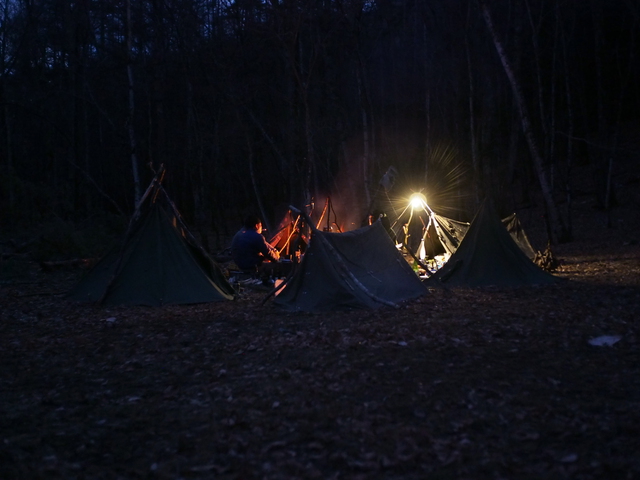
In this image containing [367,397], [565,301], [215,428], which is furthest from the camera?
[565,301]

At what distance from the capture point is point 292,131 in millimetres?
25188

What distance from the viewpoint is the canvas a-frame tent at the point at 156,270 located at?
468 inches

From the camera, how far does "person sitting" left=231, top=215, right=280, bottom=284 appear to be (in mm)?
13922

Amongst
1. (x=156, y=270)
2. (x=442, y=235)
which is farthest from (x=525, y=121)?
(x=156, y=270)

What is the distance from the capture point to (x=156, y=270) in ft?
39.8

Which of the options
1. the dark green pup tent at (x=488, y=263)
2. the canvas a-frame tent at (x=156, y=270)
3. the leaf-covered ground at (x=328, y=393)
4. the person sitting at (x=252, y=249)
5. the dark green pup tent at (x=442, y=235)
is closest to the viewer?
the leaf-covered ground at (x=328, y=393)

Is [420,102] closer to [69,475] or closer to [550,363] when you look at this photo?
[550,363]

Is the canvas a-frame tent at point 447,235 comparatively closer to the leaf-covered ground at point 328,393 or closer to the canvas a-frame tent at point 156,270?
the leaf-covered ground at point 328,393

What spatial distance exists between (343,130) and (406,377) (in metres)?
28.3

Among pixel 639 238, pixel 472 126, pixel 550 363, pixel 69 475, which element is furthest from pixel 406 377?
pixel 472 126

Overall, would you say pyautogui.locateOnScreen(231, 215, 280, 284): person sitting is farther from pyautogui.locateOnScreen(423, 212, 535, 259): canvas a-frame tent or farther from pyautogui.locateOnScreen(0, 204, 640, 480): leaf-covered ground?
pyautogui.locateOnScreen(423, 212, 535, 259): canvas a-frame tent

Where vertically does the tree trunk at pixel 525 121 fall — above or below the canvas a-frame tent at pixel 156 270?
above

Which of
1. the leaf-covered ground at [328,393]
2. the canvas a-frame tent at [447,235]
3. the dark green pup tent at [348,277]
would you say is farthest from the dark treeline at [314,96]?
the leaf-covered ground at [328,393]

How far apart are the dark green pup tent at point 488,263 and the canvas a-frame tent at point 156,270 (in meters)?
4.39
